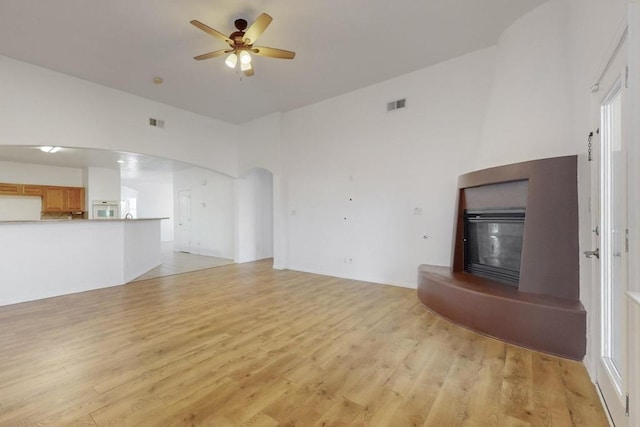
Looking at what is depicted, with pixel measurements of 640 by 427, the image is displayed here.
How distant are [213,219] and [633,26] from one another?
8723 millimetres

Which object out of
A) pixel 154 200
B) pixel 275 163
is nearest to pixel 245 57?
pixel 275 163

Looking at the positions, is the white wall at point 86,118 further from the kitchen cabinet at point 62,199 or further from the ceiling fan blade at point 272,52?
the kitchen cabinet at point 62,199

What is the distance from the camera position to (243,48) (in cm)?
332

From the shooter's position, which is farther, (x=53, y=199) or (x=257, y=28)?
(x=53, y=199)

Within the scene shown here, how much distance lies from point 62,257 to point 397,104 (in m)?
6.13

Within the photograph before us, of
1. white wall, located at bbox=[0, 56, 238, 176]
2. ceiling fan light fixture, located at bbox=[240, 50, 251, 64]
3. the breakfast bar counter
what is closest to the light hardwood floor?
the breakfast bar counter

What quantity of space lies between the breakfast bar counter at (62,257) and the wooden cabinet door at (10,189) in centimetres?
475

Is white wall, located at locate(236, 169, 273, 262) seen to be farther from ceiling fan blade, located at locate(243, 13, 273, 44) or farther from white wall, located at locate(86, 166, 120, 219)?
white wall, located at locate(86, 166, 120, 219)

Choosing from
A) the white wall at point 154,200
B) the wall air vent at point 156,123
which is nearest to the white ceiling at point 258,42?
the wall air vent at point 156,123

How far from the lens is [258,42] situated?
3824 millimetres

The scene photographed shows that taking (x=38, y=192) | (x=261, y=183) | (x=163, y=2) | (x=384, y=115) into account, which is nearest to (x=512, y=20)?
(x=384, y=115)

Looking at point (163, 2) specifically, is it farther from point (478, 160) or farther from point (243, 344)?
point (478, 160)

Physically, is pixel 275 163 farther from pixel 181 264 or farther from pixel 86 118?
pixel 181 264

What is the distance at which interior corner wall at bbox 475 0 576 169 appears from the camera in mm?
2832
